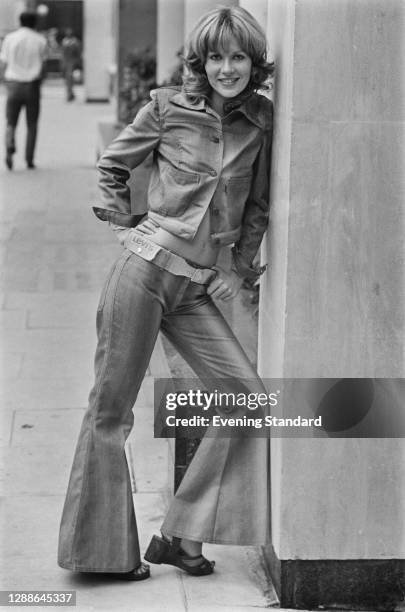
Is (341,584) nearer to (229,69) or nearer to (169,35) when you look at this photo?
(229,69)

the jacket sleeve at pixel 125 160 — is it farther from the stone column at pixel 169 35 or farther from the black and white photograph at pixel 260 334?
the stone column at pixel 169 35

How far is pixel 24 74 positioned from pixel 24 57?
22cm

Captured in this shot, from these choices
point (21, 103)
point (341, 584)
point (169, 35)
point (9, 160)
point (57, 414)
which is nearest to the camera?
point (341, 584)

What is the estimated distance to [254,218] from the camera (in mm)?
4129

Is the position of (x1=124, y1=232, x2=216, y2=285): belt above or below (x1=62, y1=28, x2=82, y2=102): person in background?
below

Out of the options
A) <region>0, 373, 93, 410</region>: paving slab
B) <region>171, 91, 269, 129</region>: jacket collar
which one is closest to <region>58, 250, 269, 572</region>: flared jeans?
<region>171, 91, 269, 129</region>: jacket collar

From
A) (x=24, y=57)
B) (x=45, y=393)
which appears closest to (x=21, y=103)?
(x=24, y=57)

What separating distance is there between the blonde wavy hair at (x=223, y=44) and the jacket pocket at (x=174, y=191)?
255 mm

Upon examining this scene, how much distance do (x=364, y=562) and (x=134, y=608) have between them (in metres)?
0.83

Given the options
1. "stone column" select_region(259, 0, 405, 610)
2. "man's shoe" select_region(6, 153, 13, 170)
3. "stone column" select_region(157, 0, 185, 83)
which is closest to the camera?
"stone column" select_region(259, 0, 405, 610)

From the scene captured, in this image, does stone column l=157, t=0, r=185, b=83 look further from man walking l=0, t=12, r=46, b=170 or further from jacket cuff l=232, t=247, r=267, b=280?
jacket cuff l=232, t=247, r=267, b=280

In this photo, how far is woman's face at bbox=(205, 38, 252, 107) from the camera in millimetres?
3828

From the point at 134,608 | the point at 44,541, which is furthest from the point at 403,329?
the point at 44,541

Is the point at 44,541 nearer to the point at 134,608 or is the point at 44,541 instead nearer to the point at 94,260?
the point at 134,608
